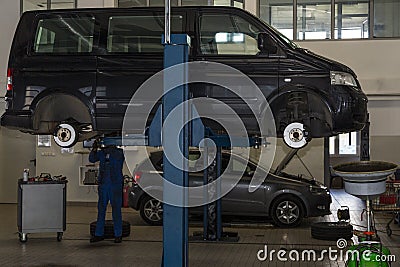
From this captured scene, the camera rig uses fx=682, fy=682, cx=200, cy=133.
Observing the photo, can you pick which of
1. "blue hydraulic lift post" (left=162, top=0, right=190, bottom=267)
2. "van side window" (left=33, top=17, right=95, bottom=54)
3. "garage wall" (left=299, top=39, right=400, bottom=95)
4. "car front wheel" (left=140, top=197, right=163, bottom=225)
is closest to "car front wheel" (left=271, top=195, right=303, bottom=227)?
"car front wheel" (left=140, top=197, right=163, bottom=225)

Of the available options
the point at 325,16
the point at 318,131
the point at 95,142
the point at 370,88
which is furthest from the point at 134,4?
A: the point at 318,131

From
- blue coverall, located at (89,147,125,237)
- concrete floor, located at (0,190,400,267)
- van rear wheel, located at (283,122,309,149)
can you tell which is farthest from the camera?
blue coverall, located at (89,147,125,237)

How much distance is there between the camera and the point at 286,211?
11.5 meters

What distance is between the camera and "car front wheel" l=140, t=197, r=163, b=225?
38.0 feet

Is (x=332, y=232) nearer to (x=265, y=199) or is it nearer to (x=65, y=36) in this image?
(x=265, y=199)

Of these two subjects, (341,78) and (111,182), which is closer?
(341,78)

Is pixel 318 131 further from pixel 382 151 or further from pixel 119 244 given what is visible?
pixel 382 151

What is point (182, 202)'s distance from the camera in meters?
4.98

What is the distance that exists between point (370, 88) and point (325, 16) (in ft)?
7.03

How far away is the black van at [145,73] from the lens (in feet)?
23.4

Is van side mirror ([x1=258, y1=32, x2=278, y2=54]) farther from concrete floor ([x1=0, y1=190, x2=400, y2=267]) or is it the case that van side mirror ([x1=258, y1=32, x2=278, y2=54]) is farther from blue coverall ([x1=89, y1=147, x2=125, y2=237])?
blue coverall ([x1=89, y1=147, x2=125, y2=237])

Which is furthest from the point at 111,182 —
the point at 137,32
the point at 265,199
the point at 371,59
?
the point at 371,59

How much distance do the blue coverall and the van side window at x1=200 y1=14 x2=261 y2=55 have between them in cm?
303

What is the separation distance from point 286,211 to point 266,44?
4.84 meters
